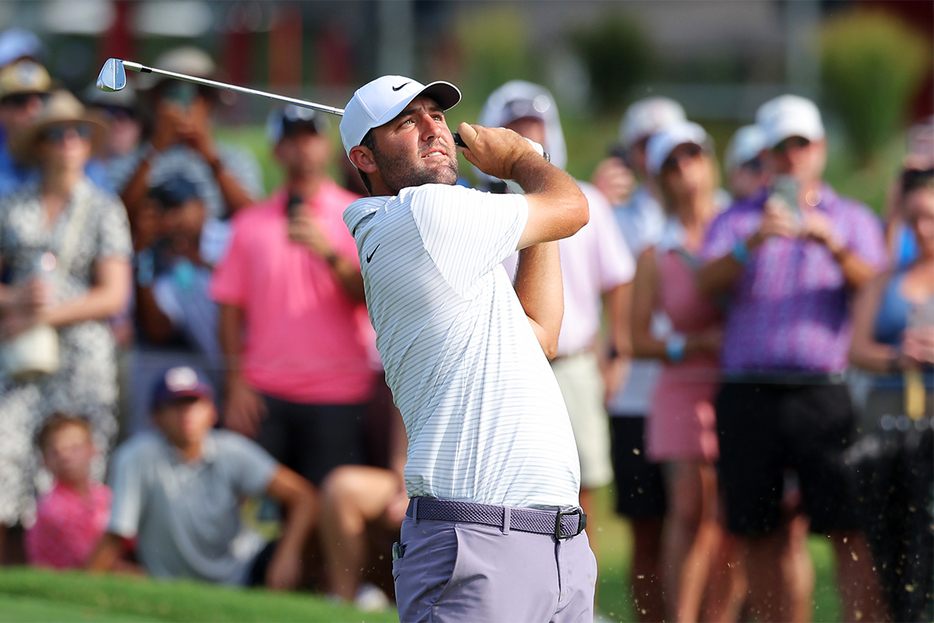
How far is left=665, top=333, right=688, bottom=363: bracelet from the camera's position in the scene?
5.02 meters

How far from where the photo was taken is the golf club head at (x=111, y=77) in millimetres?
3445

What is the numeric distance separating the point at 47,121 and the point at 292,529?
2.39 metres

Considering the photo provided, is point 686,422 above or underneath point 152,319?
underneath

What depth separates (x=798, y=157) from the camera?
17.5 feet

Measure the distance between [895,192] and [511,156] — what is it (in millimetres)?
2976

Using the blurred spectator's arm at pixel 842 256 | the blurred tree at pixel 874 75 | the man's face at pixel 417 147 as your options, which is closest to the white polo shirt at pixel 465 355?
the man's face at pixel 417 147

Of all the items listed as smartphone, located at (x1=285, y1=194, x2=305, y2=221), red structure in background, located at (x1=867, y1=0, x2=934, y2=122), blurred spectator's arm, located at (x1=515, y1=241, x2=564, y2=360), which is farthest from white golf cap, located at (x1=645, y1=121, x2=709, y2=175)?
→ red structure in background, located at (x1=867, y1=0, x2=934, y2=122)

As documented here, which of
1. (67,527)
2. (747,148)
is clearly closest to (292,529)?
(67,527)

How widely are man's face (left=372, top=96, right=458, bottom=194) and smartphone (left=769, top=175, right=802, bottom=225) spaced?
2.36 m

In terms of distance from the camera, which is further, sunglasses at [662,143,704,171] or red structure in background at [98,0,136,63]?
red structure in background at [98,0,136,63]

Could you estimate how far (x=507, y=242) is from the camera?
2744 millimetres

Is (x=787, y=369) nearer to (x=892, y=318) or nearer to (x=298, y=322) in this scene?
(x=892, y=318)

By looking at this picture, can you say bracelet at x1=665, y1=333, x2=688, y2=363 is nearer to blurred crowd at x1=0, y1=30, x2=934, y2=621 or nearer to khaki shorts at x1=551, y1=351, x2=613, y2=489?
blurred crowd at x1=0, y1=30, x2=934, y2=621

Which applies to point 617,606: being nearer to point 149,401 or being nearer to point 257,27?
point 149,401
